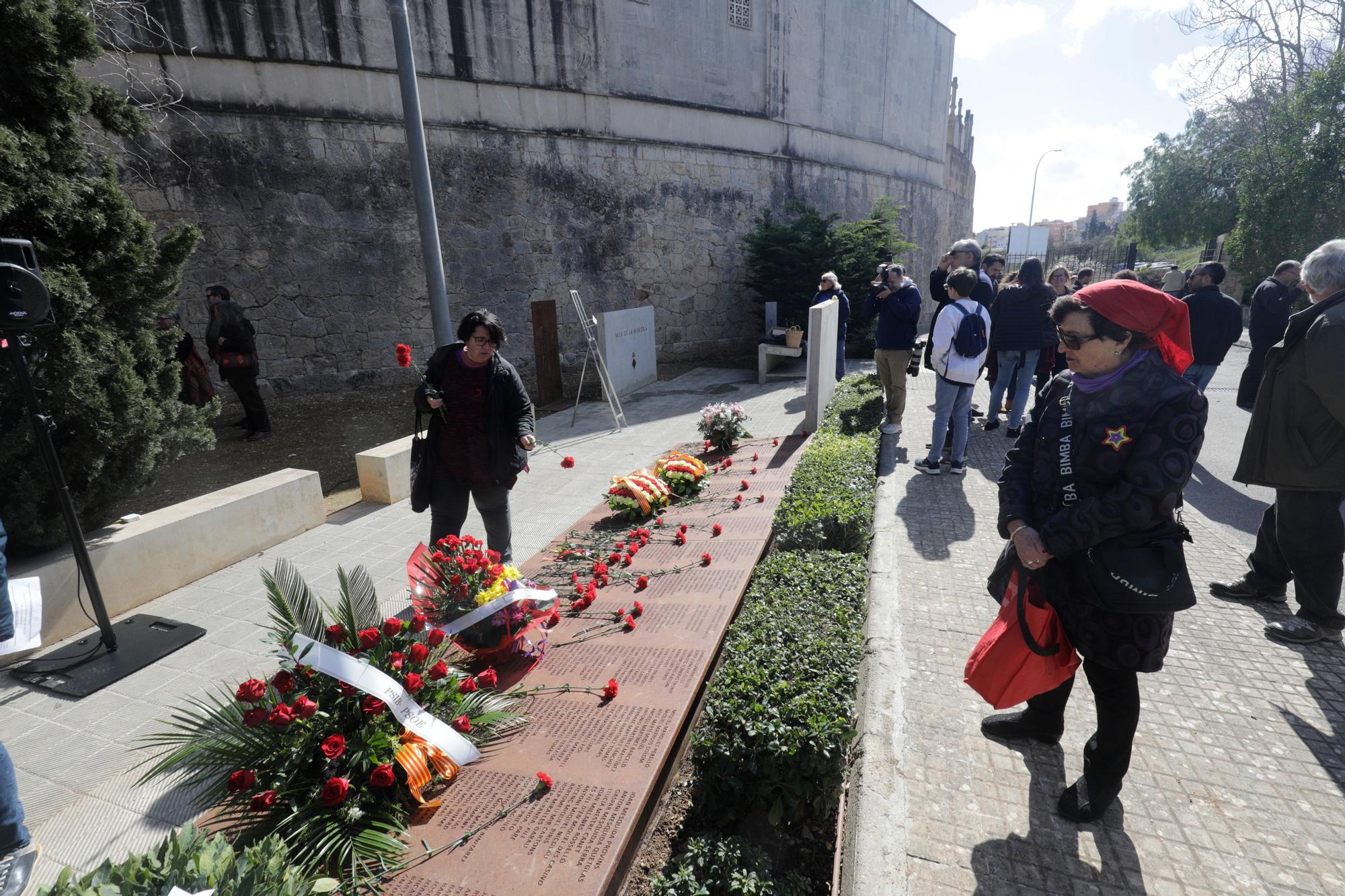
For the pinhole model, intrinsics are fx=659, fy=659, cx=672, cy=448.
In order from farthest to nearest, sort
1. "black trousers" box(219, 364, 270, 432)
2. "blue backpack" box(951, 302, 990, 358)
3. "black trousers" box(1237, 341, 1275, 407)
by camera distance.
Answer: "black trousers" box(219, 364, 270, 432) → "black trousers" box(1237, 341, 1275, 407) → "blue backpack" box(951, 302, 990, 358)

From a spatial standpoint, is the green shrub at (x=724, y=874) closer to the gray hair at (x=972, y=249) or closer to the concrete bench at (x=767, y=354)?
the gray hair at (x=972, y=249)

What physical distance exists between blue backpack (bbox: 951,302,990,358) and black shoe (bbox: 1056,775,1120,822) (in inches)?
172

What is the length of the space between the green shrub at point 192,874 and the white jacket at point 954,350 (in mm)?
6121

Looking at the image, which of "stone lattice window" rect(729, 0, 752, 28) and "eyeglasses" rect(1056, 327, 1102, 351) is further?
"stone lattice window" rect(729, 0, 752, 28)

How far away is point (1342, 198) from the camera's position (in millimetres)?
15453

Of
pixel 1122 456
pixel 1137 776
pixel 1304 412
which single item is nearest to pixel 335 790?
pixel 1122 456

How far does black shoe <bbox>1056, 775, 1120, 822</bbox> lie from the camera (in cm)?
251

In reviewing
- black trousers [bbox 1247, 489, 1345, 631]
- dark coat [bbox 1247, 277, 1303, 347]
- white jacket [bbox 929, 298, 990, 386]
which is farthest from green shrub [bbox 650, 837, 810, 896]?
dark coat [bbox 1247, 277, 1303, 347]

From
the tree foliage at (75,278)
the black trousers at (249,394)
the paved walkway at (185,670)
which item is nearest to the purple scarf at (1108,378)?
the paved walkway at (185,670)

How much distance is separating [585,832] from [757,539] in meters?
2.85

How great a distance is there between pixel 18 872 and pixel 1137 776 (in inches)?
170

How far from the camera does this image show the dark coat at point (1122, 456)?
7.20 feet

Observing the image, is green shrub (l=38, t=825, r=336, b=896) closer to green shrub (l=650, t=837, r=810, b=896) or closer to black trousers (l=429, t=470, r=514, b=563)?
green shrub (l=650, t=837, r=810, b=896)

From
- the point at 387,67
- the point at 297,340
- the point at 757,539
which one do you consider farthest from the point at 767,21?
the point at 757,539
